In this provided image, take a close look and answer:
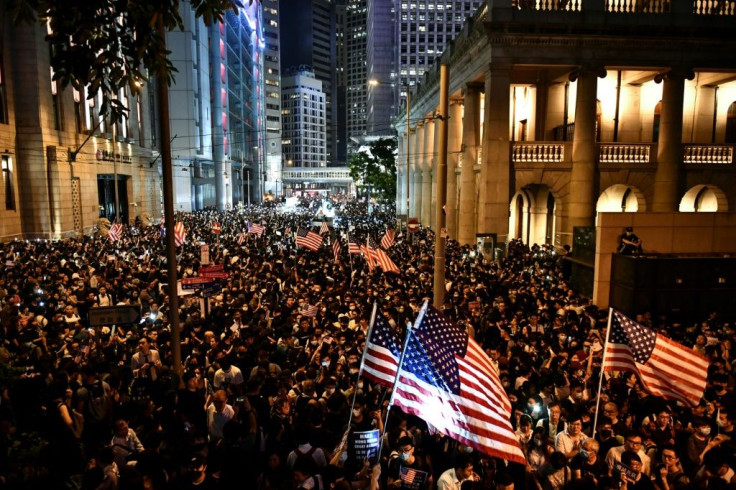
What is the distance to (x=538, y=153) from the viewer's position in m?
27.4

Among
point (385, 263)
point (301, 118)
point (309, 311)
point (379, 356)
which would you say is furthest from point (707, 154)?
point (301, 118)

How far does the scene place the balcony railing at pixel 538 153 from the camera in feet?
89.2

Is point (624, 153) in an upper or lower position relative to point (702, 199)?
upper

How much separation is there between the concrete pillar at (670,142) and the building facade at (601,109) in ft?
0.17

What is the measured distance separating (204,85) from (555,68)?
58.7 meters

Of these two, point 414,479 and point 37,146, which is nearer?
point 414,479

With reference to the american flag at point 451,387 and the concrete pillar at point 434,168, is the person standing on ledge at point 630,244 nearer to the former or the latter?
the american flag at point 451,387

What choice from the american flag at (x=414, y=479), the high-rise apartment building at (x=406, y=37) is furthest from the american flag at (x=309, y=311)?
the high-rise apartment building at (x=406, y=37)

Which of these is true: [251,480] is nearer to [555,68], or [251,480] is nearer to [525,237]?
[555,68]

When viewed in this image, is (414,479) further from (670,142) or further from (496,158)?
(670,142)

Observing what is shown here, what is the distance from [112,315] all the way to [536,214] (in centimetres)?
2857

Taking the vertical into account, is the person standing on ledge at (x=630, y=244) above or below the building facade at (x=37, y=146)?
below

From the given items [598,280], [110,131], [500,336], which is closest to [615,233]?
[598,280]

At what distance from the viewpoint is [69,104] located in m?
36.2
